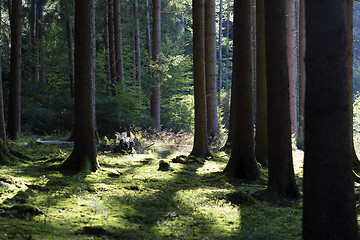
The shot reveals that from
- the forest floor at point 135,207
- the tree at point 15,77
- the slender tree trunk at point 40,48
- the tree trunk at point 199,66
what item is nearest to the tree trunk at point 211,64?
the tree trunk at point 199,66

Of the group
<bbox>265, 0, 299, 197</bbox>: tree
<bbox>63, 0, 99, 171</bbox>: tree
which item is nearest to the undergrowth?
<bbox>265, 0, 299, 197</bbox>: tree

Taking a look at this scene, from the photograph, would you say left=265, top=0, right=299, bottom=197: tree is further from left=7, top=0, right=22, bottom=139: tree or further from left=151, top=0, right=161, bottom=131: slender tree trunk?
left=151, top=0, right=161, bottom=131: slender tree trunk

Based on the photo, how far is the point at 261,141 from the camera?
519 inches

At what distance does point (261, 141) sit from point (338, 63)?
31.1 ft

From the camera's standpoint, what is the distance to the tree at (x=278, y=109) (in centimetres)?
798

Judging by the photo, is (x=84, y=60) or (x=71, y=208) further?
(x=84, y=60)

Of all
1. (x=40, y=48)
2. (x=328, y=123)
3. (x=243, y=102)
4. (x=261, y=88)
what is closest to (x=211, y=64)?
(x=261, y=88)

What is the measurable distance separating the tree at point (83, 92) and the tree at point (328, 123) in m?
6.71

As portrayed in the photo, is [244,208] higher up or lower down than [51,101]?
lower down

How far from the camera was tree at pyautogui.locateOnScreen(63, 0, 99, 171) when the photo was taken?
32.3 feet

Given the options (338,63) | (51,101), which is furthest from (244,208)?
(51,101)

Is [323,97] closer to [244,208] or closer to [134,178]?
[244,208]

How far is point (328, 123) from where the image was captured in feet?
12.7

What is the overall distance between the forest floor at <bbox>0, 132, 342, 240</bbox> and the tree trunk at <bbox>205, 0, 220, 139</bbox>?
8292mm
